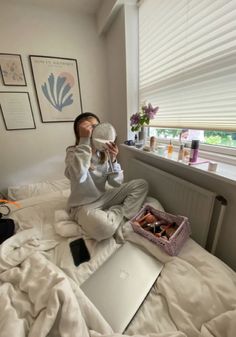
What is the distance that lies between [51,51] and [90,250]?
215 cm

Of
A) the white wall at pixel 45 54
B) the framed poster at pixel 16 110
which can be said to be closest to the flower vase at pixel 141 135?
the white wall at pixel 45 54

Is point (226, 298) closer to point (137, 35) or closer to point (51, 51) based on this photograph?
point (137, 35)

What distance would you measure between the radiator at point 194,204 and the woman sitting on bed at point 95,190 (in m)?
0.16

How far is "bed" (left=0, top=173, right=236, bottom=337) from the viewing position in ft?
1.80

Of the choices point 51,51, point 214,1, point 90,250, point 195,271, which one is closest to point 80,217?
point 90,250

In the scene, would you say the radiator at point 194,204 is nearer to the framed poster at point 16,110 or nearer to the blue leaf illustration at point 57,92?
the blue leaf illustration at point 57,92

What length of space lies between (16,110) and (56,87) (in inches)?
21.5

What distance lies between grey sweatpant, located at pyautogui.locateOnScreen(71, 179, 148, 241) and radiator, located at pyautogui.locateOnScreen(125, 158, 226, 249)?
6.1 inches

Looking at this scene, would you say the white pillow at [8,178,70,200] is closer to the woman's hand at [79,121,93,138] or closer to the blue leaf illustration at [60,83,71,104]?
the woman's hand at [79,121,93,138]

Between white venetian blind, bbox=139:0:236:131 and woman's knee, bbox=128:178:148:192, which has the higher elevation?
white venetian blind, bbox=139:0:236:131

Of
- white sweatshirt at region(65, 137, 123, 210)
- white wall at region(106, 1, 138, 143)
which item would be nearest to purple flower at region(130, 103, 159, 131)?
white wall at region(106, 1, 138, 143)

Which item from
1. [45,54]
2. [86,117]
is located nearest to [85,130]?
[86,117]

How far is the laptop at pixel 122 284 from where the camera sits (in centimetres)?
66

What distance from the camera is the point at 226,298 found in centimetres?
63
